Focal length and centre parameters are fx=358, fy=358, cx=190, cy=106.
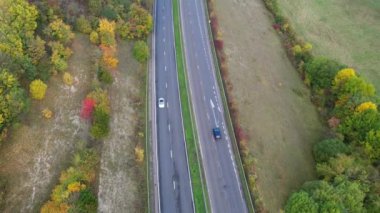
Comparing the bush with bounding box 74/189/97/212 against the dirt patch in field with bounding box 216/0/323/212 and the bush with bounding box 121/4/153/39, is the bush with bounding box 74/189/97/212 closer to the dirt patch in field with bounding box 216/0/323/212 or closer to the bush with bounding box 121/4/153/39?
the dirt patch in field with bounding box 216/0/323/212

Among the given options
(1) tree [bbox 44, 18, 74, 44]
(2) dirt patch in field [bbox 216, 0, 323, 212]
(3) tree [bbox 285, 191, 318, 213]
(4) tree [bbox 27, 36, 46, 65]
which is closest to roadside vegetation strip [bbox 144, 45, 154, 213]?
(1) tree [bbox 44, 18, 74, 44]

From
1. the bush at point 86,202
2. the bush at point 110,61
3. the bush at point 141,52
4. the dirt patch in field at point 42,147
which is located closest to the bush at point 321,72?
the bush at point 141,52

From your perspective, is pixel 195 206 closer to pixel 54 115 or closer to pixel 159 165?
pixel 159 165

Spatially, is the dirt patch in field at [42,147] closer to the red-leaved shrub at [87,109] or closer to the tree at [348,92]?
the red-leaved shrub at [87,109]

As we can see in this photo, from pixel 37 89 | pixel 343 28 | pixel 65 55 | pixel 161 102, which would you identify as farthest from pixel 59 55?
pixel 343 28

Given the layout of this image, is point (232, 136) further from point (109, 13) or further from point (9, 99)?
point (9, 99)

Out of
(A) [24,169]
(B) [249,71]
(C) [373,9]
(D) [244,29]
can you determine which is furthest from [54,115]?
(C) [373,9]

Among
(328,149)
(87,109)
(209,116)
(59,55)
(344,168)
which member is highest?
(59,55)
